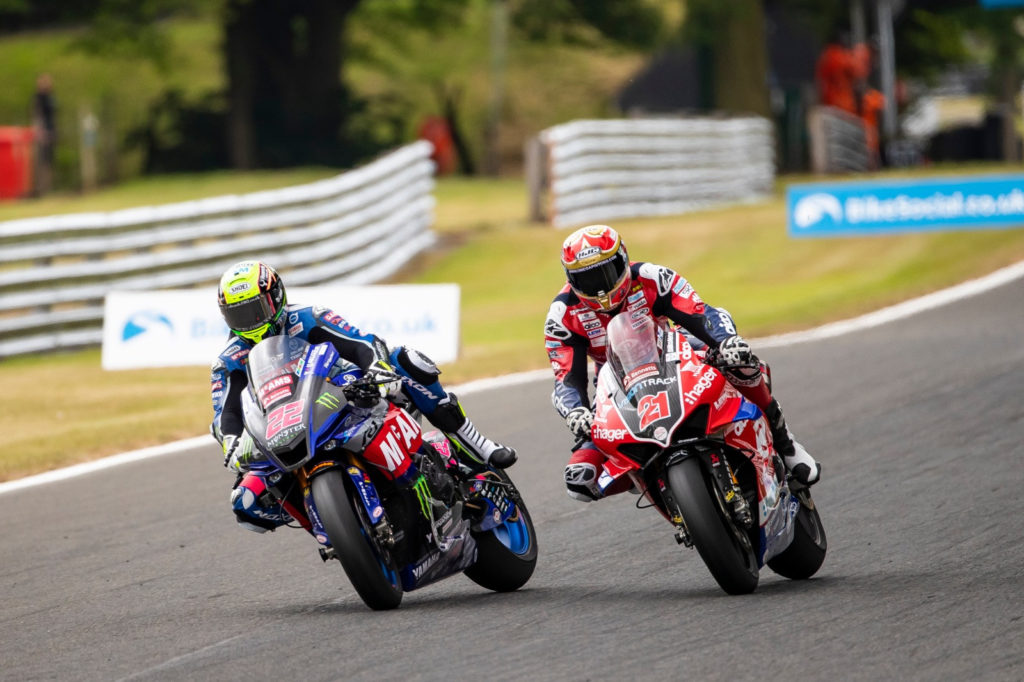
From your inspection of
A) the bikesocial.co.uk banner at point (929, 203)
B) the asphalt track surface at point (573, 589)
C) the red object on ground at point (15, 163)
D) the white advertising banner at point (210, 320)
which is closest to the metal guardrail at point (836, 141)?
the bikesocial.co.uk banner at point (929, 203)

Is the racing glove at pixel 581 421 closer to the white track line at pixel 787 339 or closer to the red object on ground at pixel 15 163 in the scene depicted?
the white track line at pixel 787 339

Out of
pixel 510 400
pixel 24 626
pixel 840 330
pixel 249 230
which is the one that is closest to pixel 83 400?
pixel 510 400

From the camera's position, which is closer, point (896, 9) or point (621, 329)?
point (621, 329)

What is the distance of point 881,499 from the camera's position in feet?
30.5

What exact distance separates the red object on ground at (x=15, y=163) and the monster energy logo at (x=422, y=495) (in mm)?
26590

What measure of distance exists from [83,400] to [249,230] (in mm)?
Answer: 5580

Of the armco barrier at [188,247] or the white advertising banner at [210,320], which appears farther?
the armco barrier at [188,247]

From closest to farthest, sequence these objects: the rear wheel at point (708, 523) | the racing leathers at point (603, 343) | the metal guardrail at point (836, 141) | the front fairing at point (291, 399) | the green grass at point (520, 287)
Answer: the rear wheel at point (708, 523) < the front fairing at point (291, 399) < the racing leathers at point (603, 343) < the green grass at point (520, 287) < the metal guardrail at point (836, 141)

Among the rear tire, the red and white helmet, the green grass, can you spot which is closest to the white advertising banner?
the green grass

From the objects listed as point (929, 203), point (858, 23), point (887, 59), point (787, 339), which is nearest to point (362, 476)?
point (787, 339)

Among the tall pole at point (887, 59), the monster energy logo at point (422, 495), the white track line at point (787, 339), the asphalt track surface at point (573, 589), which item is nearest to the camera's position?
the asphalt track surface at point (573, 589)

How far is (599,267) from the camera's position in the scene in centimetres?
722

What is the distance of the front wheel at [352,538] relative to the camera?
6.88 metres

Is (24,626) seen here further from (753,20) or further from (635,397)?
(753,20)
